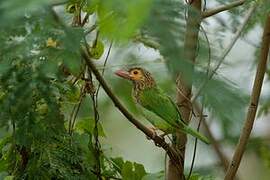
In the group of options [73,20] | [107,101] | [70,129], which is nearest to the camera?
[73,20]

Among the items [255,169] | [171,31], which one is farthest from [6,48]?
[255,169]

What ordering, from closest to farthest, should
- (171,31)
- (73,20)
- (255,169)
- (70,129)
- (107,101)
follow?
(171,31) < (73,20) < (70,129) < (107,101) < (255,169)

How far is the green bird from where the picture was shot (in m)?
1.16

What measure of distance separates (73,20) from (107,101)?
926mm

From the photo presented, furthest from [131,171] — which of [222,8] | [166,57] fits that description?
[166,57]

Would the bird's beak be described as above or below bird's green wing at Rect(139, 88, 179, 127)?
above

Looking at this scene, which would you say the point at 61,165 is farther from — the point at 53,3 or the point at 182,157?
the point at 53,3

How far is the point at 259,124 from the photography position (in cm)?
253

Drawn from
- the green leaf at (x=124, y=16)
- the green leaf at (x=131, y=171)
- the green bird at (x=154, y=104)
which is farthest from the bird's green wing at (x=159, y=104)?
the green leaf at (x=124, y=16)

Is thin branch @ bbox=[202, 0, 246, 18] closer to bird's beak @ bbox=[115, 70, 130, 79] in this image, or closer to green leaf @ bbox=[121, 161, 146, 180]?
bird's beak @ bbox=[115, 70, 130, 79]

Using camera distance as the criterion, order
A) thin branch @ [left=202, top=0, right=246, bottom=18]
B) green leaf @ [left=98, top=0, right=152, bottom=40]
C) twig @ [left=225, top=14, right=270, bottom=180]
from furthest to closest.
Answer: twig @ [left=225, top=14, right=270, bottom=180], thin branch @ [left=202, top=0, right=246, bottom=18], green leaf @ [left=98, top=0, right=152, bottom=40]

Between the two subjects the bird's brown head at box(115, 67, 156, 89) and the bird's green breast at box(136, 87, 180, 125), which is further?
the bird's brown head at box(115, 67, 156, 89)

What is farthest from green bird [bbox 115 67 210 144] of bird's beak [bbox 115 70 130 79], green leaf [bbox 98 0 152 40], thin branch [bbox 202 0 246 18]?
green leaf [bbox 98 0 152 40]

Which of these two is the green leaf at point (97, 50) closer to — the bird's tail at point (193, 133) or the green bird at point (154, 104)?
the green bird at point (154, 104)
